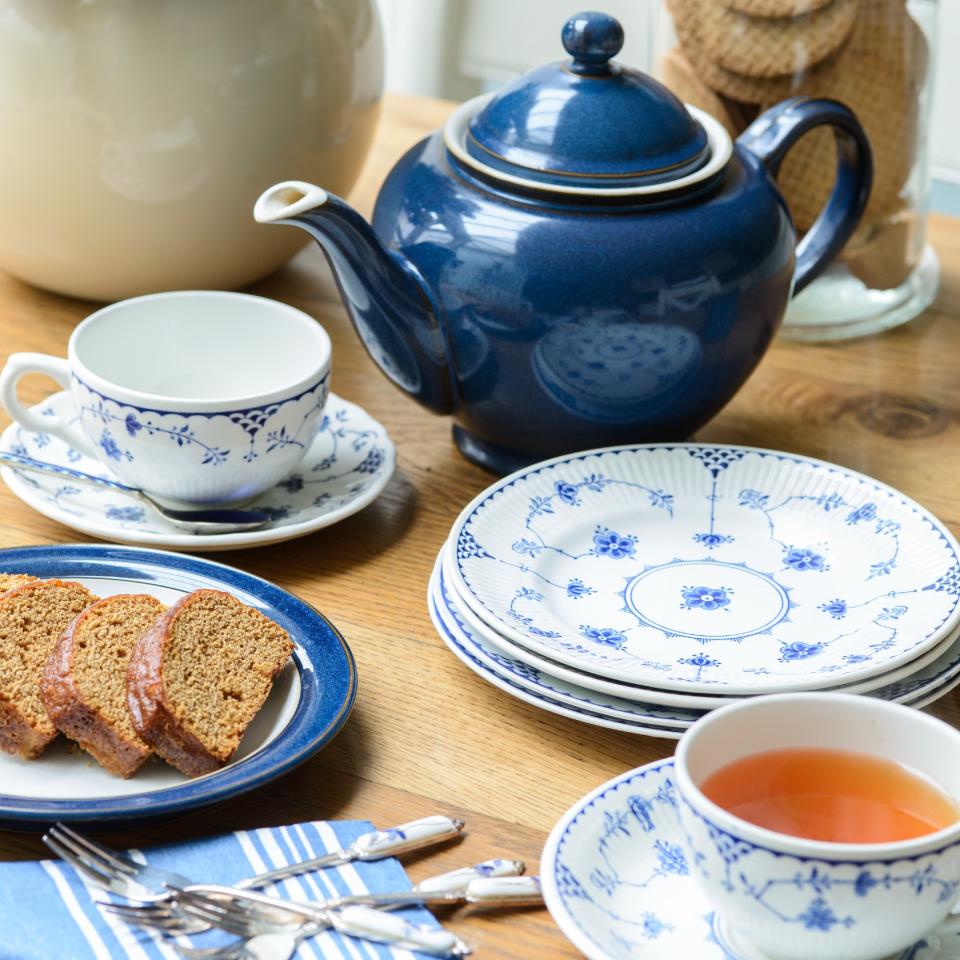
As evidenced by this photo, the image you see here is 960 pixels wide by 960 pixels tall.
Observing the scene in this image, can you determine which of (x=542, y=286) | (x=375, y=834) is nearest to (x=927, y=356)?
(x=542, y=286)

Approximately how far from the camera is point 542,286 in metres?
0.80

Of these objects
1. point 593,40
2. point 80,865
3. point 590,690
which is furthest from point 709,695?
point 593,40

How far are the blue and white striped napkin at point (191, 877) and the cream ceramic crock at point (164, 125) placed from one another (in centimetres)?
56

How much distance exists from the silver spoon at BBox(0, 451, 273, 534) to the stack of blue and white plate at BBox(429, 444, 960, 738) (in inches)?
5.5

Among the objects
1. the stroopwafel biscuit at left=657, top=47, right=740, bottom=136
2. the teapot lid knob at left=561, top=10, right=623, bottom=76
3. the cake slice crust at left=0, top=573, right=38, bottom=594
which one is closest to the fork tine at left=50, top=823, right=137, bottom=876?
the cake slice crust at left=0, top=573, right=38, bottom=594

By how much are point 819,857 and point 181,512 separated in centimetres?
48

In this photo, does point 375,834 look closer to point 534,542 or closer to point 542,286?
point 534,542

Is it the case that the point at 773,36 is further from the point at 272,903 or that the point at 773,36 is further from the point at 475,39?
the point at 475,39

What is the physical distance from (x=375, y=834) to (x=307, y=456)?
37cm

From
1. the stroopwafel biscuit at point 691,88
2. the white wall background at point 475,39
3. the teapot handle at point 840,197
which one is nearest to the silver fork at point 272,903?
the teapot handle at point 840,197

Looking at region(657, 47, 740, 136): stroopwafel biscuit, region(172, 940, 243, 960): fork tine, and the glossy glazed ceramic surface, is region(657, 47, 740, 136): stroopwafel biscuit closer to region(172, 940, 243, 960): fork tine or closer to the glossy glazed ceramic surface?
the glossy glazed ceramic surface

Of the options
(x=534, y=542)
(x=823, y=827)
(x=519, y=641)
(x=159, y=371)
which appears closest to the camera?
(x=823, y=827)

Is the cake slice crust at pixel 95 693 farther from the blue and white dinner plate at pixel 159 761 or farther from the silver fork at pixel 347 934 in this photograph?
the silver fork at pixel 347 934

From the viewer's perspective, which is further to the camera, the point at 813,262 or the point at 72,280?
the point at 72,280
